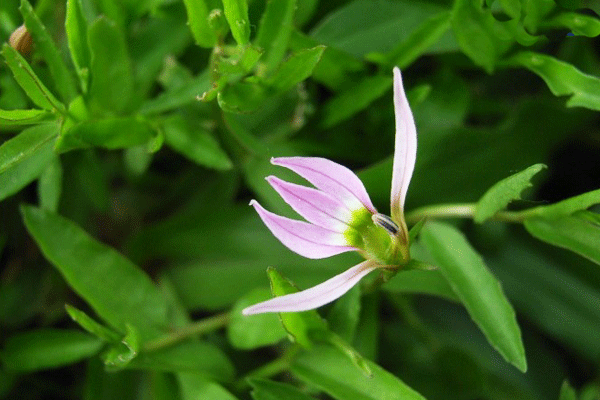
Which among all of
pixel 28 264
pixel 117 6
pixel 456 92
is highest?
pixel 117 6

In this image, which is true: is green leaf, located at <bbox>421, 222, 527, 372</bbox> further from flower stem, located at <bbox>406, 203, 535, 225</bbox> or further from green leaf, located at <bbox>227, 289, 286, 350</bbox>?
green leaf, located at <bbox>227, 289, 286, 350</bbox>

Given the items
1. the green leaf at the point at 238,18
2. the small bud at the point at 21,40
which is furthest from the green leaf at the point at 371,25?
the small bud at the point at 21,40

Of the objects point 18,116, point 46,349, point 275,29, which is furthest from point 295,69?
point 46,349

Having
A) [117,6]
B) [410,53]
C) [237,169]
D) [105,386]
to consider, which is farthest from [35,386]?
[410,53]

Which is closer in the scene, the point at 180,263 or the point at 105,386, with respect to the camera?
the point at 105,386

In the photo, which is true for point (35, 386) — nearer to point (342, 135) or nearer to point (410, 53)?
point (342, 135)

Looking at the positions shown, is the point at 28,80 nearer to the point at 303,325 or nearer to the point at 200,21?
the point at 200,21

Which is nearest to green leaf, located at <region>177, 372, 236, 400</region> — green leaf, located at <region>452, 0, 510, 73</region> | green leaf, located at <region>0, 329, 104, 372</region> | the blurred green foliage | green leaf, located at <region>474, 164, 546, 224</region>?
the blurred green foliage
